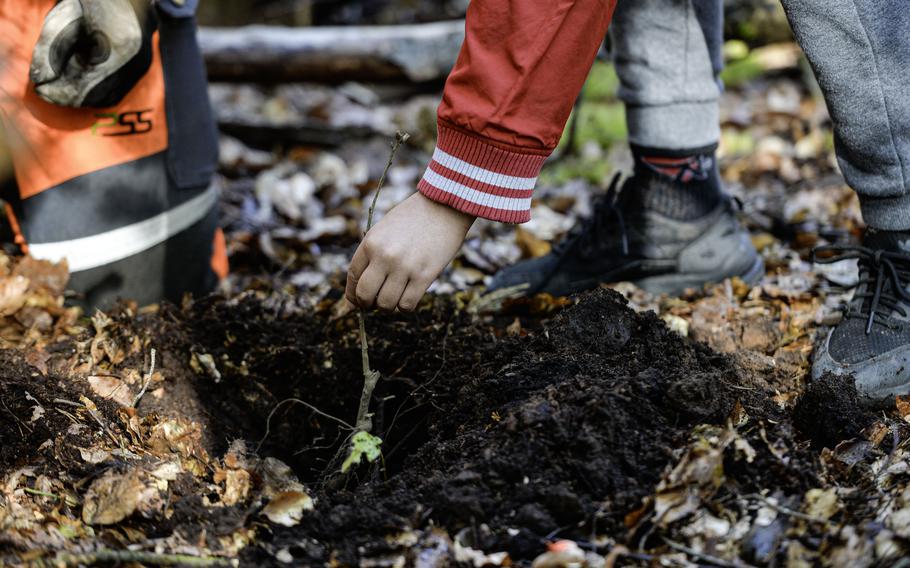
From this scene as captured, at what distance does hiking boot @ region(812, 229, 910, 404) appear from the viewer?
6.47 ft

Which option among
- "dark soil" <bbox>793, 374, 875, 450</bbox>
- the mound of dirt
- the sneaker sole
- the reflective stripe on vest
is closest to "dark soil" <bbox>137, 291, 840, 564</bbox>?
the mound of dirt

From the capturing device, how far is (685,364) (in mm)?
1779

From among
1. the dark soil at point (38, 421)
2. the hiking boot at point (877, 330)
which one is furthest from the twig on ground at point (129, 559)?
the hiking boot at point (877, 330)

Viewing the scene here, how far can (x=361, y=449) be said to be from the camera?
1739 millimetres

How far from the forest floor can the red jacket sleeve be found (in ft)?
1.50

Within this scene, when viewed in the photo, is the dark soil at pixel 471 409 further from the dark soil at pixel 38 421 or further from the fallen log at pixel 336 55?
the fallen log at pixel 336 55

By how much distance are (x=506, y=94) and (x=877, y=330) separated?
1.27 metres

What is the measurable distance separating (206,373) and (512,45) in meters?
1.34

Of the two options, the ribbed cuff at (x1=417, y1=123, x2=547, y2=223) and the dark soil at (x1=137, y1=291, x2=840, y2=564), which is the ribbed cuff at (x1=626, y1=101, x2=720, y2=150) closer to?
the dark soil at (x1=137, y1=291, x2=840, y2=564)

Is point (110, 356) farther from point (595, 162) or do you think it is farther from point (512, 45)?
point (595, 162)

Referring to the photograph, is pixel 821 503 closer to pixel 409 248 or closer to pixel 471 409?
pixel 471 409

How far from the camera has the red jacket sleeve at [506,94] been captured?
149 cm

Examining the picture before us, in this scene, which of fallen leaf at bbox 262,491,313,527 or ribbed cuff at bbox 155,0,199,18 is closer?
fallen leaf at bbox 262,491,313,527

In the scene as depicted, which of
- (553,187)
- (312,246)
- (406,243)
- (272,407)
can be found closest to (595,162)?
(553,187)
